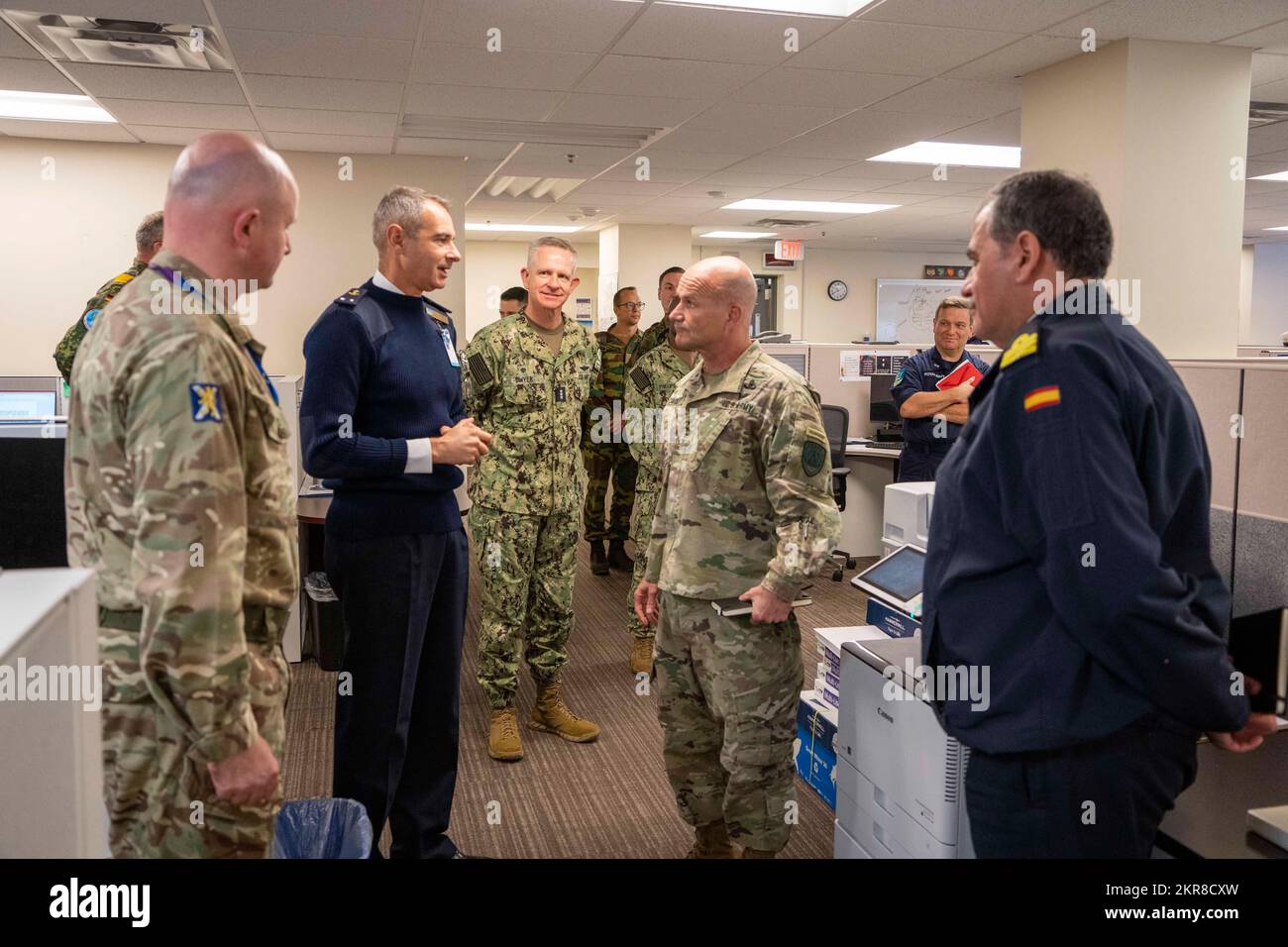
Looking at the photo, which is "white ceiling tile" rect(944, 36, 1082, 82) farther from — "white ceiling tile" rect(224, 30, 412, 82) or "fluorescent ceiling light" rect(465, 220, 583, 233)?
"fluorescent ceiling light" rect(465, 220, 583, 233)

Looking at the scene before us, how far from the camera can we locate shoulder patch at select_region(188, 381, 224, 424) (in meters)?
1.12

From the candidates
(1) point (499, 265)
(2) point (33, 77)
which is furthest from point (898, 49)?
(1) point (499, 265)

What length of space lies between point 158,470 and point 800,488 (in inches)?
49.7

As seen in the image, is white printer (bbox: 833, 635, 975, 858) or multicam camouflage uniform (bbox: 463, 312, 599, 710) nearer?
white printer (bbox: 833, 635, 975, 858)

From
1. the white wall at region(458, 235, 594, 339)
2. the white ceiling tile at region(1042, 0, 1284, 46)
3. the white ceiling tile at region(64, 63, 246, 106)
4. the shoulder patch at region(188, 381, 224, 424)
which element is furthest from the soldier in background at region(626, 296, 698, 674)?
the white wall at region(458, 235, 594, 339)

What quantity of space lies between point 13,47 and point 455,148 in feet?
8.21

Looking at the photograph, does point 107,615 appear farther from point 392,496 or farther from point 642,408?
point 642,408

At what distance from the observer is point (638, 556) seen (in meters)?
3.72

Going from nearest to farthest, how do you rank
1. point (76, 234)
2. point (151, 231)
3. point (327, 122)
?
point (151, 231) → point (327, 122) → point (76, 234)

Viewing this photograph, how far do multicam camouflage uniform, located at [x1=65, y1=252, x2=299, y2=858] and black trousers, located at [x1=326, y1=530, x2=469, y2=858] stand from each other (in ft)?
2.55

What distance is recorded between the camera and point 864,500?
587 cm

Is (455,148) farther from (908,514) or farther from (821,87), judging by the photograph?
(908,514)
